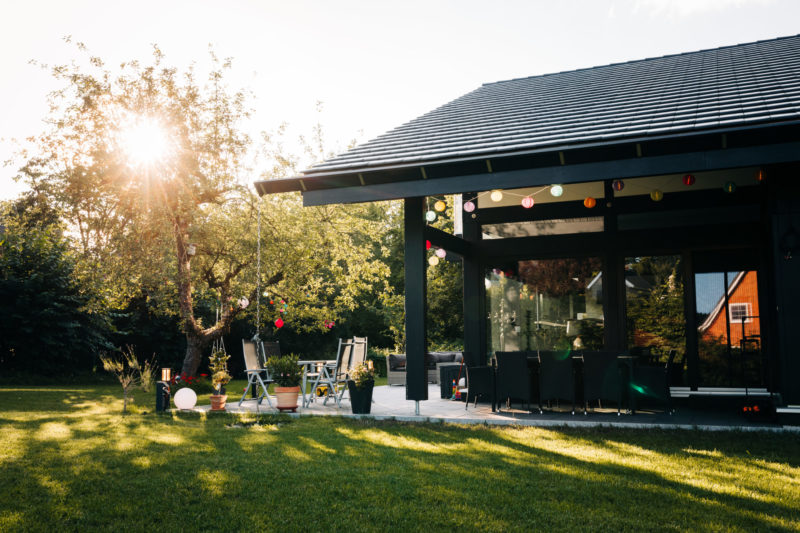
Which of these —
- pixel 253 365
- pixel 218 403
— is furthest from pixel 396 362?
pixel 218 403

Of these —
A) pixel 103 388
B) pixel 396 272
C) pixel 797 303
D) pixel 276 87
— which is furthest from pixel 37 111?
pixel 396 272

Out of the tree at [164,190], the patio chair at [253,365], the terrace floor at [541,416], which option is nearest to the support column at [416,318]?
the terrace floor at [541,416]

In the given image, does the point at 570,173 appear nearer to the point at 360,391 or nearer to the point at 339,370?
the point at 360,391

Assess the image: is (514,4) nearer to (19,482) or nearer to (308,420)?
(308,420)

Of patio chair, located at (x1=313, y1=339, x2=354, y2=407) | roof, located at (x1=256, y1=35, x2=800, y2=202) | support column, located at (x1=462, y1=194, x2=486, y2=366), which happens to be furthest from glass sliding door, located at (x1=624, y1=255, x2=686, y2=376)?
patio chair, located at (x1=313, y1=339, x2=354, y2=407)

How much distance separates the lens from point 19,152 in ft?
42.8

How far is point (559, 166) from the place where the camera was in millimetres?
7098

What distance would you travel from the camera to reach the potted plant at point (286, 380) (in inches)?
328

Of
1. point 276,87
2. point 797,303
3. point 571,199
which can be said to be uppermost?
point 276,87

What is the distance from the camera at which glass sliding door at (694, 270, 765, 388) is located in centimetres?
856

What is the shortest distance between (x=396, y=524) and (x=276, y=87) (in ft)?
41.9

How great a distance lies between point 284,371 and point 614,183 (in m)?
5.16

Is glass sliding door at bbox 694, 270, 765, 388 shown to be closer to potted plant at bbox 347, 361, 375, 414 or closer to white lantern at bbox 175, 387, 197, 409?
potted plant at bbox 347, 361, 375, 414

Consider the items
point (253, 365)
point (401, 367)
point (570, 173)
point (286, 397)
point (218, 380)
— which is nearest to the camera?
point (570, 173)
